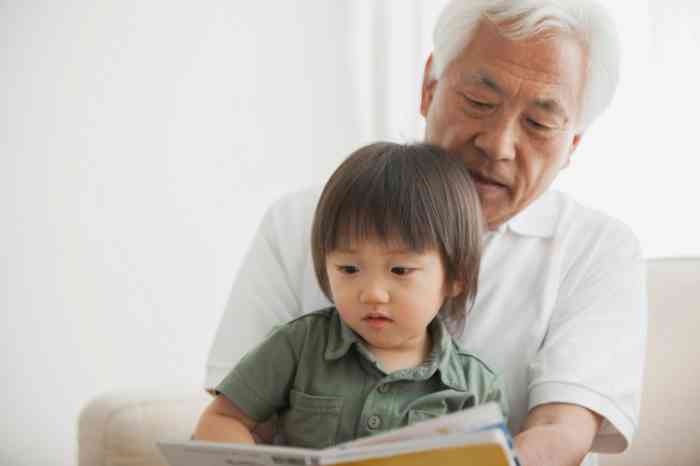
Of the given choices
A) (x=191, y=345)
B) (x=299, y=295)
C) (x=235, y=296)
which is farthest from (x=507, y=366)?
(x=191, y=345)

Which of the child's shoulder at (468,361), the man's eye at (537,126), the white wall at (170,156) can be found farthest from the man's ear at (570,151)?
the white wall at (170,156)

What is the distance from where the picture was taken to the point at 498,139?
1.68m

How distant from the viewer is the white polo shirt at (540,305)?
165 centimetres

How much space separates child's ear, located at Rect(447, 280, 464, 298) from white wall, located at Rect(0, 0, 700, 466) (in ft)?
4.70

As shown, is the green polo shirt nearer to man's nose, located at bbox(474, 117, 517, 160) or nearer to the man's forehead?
man's nose, located at bbox(474, 117, 517, 160)

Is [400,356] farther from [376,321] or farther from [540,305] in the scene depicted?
[540,305]

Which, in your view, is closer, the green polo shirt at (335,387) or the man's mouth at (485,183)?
the green polo shirt at (335,387)

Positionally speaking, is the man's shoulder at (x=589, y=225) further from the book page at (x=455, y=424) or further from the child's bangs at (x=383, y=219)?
the book page at (x=455, y=424)

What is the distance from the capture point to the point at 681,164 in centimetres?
288

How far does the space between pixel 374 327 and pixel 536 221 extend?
54cm

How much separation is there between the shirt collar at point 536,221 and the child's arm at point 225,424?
66cm

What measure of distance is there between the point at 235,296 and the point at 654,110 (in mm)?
1752

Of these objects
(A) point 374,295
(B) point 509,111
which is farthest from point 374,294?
(B) point 509,111

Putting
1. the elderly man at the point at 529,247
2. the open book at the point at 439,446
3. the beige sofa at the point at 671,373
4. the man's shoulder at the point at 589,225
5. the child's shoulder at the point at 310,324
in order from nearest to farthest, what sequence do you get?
the open book at the point at 439,446 → the child's shoulder at the point at 310,324 → the elderly man at the point at 529,247 → the man's shoulder at the point at 589,225 → the beige sofa at the point at 671,373
